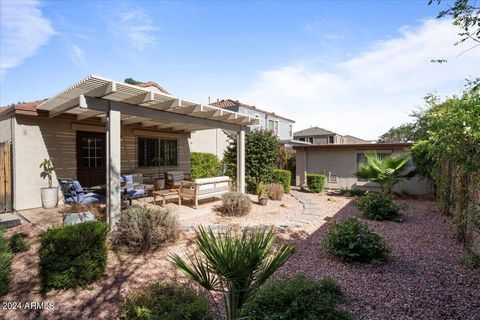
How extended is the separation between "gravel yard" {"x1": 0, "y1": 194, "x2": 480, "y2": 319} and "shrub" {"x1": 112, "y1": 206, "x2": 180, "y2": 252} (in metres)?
0.24

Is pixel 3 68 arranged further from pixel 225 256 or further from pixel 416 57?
pixel 416 57

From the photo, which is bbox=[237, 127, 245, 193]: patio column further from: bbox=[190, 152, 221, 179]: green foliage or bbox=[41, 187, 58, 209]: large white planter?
bbox=[41, 187, 58, 209]: large white planter

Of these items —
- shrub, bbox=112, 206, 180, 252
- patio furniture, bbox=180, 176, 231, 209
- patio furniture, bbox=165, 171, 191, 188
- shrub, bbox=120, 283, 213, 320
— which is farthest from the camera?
patio furniture, bbox=165, 171, 191, 188

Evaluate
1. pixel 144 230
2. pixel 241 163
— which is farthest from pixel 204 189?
pixel 144 230

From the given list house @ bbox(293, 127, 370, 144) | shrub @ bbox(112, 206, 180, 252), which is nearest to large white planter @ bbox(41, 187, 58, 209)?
shrub @ bbox(112, 206, 180, 252)

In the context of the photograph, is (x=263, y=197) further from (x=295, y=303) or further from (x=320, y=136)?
(x=320, y=136)

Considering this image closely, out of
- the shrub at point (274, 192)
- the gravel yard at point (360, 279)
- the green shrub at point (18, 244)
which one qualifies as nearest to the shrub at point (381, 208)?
the gravel yard at point (360, 279)

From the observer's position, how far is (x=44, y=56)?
29.3ft

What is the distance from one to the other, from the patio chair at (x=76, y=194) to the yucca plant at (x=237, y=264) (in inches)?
291

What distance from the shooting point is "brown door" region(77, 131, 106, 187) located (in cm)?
1047

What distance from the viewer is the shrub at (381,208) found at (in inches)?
320

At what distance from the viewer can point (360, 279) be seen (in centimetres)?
419

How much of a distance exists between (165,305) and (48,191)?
796cm

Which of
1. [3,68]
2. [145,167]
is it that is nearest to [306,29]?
[145,167]
